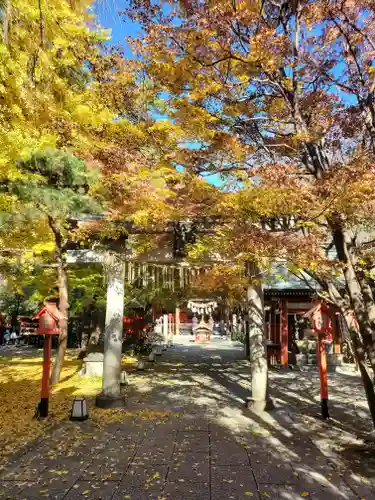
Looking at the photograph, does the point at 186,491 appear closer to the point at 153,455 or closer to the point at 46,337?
the point at 153,455

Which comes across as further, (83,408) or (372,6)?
(83,408)

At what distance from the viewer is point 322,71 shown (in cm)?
702

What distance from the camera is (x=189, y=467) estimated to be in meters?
6.11

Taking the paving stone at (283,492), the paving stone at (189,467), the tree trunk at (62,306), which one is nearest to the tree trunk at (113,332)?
the tree trunk at (62,306)

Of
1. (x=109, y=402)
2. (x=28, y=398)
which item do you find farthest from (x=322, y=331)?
(x=28, y=398)

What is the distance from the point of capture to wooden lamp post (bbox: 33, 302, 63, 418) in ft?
30.2

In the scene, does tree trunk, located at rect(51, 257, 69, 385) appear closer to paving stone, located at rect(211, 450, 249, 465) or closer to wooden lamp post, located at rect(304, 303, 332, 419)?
paving stone, located at rect(211, 450, 249, 465)

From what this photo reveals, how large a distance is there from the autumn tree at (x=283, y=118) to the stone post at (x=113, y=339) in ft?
13.0

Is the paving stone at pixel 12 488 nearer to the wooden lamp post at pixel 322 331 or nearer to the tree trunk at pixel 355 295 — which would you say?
the tree trunk at pixel 355 295

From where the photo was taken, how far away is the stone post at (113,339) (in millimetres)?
10336

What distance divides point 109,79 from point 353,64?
15.8ft

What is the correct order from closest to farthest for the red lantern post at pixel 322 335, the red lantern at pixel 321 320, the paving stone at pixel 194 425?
1. the paving stone at pixel 194 425
2. the red lantern post at pixel 322 335
3. the red lantern at pixel 321 320

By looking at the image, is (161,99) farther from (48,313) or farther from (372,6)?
(48,313)

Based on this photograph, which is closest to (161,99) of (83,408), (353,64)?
(353,64)
